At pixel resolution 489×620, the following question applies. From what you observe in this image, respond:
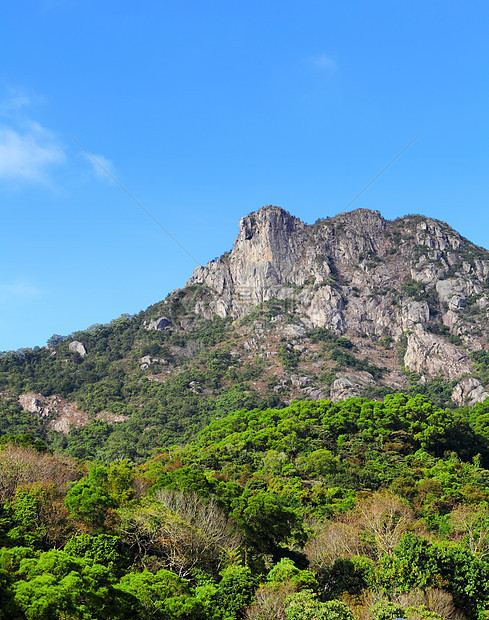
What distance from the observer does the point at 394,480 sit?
167ft

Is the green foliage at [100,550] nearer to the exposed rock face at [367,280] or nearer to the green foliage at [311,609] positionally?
the green foliage at [311,609]

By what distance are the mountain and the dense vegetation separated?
1679 inches

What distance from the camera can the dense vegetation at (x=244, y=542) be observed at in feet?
76.6

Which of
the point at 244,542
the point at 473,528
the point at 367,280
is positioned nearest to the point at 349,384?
the point at 367,280

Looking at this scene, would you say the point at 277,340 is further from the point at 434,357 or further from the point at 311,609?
the point at 311,609

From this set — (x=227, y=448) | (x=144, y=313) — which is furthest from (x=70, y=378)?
(x=227, y=448)

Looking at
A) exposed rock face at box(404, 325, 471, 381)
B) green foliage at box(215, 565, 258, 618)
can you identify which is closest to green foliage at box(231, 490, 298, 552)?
green foliage at box(215, 565, 258, 618)

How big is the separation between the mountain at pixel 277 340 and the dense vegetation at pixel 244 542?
42.7 metres

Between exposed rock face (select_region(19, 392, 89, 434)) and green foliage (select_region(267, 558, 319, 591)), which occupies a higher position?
exposed rock face (select_region(19, 392, 89, 434))

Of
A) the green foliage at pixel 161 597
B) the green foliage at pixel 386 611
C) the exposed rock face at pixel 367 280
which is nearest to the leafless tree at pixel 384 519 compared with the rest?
the green foliage at pixel 386 611

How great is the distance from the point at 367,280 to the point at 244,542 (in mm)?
105897

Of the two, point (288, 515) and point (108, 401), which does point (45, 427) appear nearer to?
point (108, 401)

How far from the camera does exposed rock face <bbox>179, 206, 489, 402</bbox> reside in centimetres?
11938

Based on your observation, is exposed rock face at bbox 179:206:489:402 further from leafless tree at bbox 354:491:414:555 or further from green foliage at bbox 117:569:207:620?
green foliage at bbox 117:569:207:620
